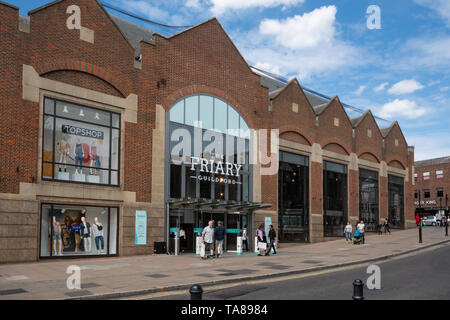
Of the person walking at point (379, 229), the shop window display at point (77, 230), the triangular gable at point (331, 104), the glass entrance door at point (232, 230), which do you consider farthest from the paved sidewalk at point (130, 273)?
the person walking at point (379, 229)

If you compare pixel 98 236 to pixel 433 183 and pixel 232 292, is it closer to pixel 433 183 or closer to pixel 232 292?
pixel 232 292

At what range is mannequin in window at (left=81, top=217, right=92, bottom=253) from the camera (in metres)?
21.3

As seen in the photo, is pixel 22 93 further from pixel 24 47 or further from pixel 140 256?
pixel 140 256

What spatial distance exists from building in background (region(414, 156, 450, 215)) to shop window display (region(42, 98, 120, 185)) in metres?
67.7

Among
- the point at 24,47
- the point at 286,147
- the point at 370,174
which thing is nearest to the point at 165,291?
the point at 24,47

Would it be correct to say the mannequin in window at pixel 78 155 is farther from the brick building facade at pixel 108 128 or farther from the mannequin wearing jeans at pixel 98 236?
the mannequin wearing jeans at pixel 98 236

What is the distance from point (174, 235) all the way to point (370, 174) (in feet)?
76.5

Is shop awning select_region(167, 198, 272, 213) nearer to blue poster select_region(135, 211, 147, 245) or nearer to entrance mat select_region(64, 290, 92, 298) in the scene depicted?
blue poster select_region(135, 211, 147, 245)

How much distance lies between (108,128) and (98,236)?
5.18 meters

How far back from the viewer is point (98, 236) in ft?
71.8

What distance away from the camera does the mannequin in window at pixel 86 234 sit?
21.3 metres

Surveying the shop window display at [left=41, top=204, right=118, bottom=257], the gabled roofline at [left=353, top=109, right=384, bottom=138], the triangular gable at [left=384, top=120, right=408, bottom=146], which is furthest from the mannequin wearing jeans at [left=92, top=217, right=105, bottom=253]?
the triangular gable at [left=384, top=120, right=408, bottom=146]

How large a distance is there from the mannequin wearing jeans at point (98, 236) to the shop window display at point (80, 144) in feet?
6.51

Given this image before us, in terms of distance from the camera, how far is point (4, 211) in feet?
60.7
